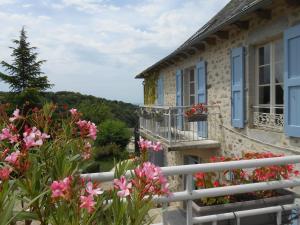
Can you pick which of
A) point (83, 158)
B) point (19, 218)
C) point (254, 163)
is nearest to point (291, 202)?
point (254, 163)

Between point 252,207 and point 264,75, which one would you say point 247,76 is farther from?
point 252,207

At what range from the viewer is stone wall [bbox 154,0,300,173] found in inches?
208

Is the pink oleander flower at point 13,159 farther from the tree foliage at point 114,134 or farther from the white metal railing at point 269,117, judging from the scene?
the tree foliage at point 114,134

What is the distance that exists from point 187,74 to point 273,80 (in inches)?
190

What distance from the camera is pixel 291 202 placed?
2641mm

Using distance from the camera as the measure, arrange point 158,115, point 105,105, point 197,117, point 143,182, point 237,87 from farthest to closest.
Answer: point 105,105, point 158,115, point 197,117, point 237,87, point 143,182

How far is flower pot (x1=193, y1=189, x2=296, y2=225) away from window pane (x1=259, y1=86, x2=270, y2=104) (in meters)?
3.79

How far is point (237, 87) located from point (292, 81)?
1807mm

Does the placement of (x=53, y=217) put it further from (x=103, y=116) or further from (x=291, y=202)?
(x=103, y=116)

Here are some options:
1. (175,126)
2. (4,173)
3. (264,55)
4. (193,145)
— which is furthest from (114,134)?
(4,173)

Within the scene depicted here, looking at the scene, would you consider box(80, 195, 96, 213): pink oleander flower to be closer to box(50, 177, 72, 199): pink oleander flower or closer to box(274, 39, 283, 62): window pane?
box(50, 177, 72, 199): pink oleander flower

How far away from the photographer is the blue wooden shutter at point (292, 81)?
4867 millimetres

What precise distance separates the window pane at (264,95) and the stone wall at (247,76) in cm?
15

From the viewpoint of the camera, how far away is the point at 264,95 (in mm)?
6309
